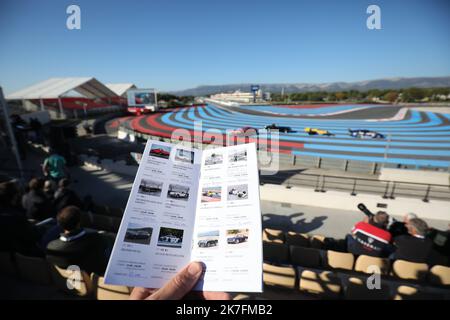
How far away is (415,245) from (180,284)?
122 inches

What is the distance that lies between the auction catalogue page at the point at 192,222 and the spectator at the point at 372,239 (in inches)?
95.0

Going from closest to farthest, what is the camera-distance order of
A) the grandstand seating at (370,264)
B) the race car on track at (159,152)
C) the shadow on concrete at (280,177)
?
the race car on track at (159,152) → the grandstand seating at (370,264) → the shadow on concrete at (280,177)

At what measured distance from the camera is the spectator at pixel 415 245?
2.61 meters

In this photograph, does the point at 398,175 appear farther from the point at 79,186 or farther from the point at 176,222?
the point at 79,186

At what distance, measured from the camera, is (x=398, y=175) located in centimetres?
Answer: 717

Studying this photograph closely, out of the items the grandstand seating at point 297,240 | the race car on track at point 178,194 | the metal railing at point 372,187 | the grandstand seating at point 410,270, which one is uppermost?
the race car on track at point 178,194

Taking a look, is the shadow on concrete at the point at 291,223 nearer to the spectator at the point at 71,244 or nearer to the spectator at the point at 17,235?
the spectator at the point at 71,244

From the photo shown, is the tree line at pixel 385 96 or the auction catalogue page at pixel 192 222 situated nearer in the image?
the auction catalogue page at pixel 192 222

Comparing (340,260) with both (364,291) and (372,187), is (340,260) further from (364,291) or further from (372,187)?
(372,187)

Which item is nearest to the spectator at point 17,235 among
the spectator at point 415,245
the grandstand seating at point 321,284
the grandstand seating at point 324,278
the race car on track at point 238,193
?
the grandstand seating at point 324,278

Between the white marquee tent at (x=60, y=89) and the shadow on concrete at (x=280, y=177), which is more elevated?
the white marquee tent at (x=60, y=89)
